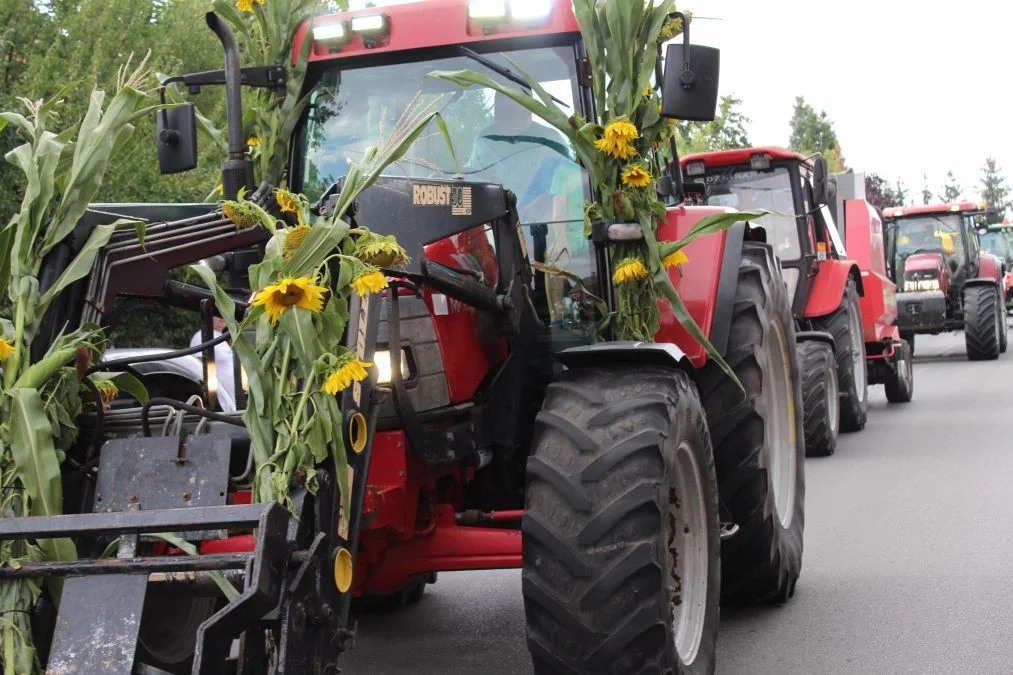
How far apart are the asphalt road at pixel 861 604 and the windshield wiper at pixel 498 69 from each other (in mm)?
2213

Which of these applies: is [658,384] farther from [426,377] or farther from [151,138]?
[151,138]

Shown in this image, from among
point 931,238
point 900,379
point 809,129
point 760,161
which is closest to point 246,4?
point 760,161

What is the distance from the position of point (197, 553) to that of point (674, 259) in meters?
2.29

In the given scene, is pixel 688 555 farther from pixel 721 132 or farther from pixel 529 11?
pixel 721 132

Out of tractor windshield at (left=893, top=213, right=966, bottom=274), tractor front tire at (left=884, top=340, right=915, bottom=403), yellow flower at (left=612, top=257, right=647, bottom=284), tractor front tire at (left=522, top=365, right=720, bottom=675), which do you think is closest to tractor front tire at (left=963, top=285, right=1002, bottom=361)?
tractor windshield at (left=893, top=213, right=966, bottom=274)

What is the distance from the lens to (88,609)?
10.1 ft

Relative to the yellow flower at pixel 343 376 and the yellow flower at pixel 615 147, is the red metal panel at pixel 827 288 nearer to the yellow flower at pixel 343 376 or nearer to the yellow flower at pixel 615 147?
the yellow flower at pixel 615 147

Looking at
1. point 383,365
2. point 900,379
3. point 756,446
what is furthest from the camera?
point 900,379

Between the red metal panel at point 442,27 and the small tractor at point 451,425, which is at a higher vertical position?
the red metal panel at point 442,27

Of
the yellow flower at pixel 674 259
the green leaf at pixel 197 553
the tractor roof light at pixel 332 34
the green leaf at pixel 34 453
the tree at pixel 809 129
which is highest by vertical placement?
the tree at pixel 809 129

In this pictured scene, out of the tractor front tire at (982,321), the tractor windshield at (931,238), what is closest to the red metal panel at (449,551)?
the tractor front tire at (982,321)

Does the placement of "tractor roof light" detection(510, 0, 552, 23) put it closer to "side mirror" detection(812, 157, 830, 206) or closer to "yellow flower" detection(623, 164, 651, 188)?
"yellow flower" detection(623, 164, 651, 188)

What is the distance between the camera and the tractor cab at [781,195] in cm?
1201

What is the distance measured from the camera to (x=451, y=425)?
4418mm
